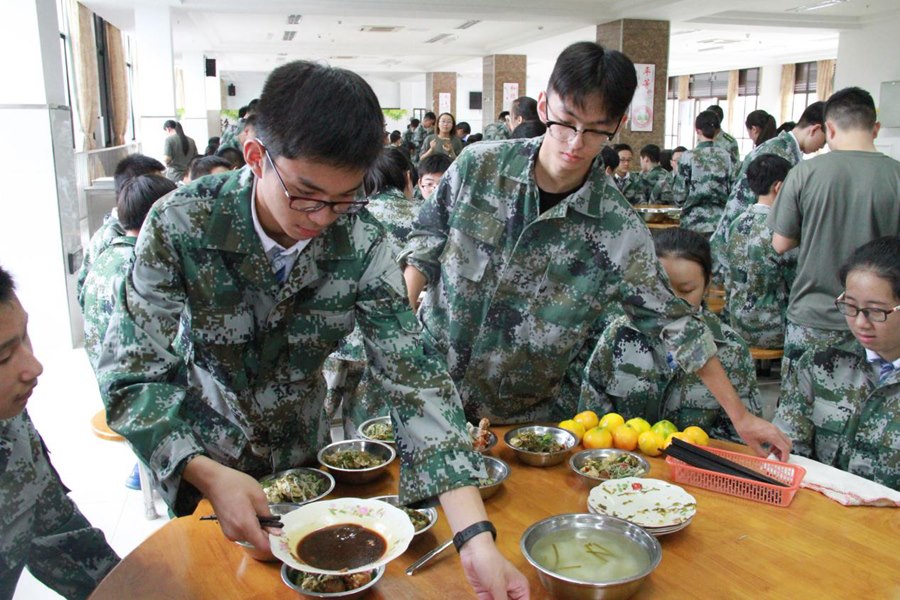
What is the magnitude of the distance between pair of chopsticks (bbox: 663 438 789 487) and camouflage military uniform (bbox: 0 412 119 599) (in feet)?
4.21

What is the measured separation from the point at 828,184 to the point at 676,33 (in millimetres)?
10165

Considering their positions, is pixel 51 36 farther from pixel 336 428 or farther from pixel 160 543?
pixel 160 543

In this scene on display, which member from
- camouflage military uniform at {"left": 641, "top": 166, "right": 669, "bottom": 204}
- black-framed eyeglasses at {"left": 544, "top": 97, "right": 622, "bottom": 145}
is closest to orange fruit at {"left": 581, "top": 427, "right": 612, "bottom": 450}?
black-framed eyeglasses at {"left": 544, "top": 97, "right": 622, "bottom": 145}

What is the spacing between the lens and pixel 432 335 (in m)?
2.11

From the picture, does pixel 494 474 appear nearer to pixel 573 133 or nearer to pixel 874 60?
pixel 573 133

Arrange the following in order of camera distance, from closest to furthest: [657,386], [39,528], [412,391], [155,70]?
[412,391] → [39,528] → [657,386] → [155,70]

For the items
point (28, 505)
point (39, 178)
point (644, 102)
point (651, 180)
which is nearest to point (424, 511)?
point (28, 505)

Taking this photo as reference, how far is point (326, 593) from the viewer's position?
45.7 inches

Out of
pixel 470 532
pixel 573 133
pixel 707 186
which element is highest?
pixel 573 133

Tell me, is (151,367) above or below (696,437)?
above

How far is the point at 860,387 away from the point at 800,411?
0.56 ft

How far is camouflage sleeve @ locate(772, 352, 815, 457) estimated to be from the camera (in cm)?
206

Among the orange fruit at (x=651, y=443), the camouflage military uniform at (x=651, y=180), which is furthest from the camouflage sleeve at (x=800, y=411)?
the camouflage military uniform at (x=651, y=180)

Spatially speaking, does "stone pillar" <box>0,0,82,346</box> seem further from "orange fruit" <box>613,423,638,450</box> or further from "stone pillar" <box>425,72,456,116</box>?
"stone pillar" <box>425,72,456,116</box>
